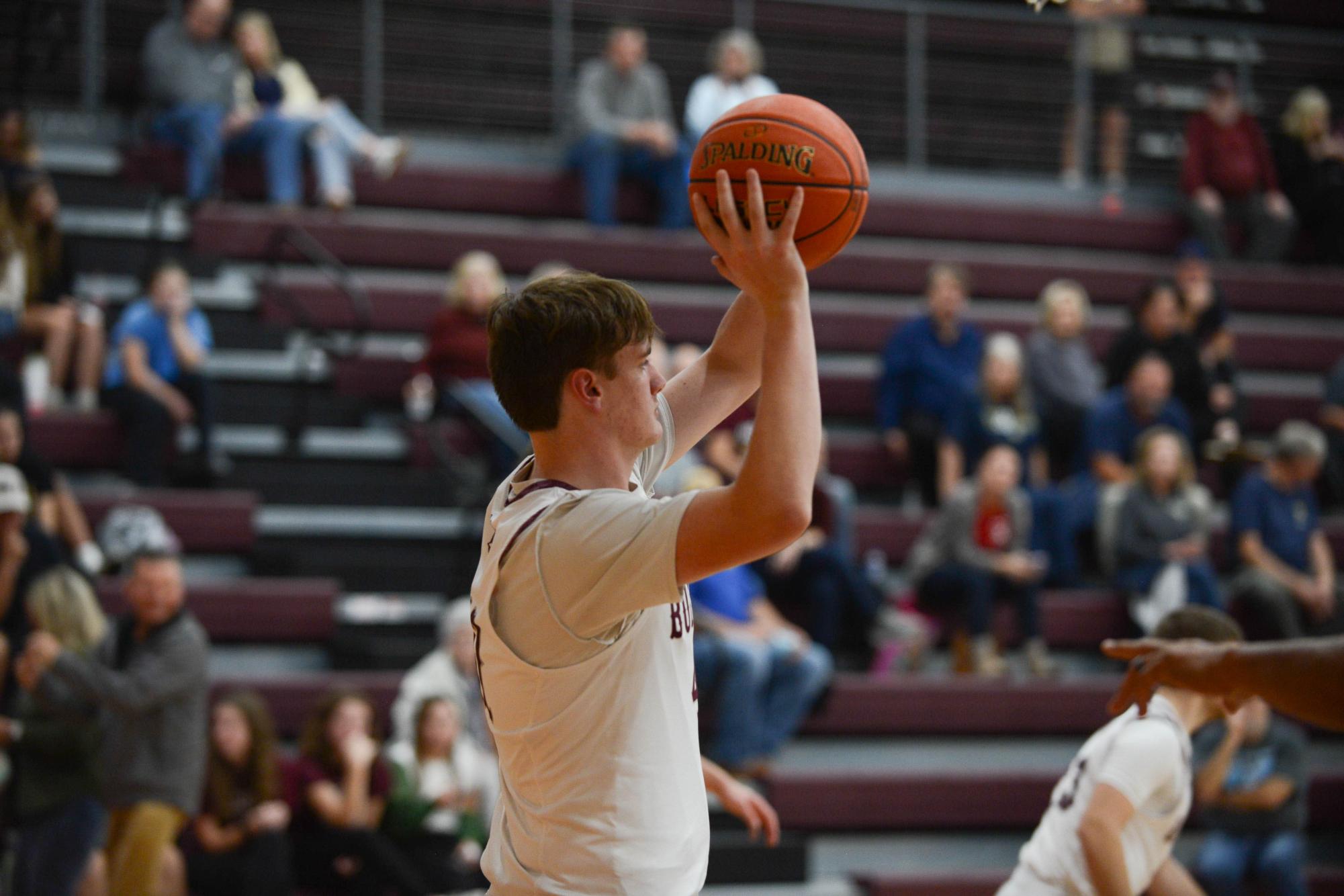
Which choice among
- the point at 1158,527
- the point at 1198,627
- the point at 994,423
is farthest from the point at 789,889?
the point at 1198,627

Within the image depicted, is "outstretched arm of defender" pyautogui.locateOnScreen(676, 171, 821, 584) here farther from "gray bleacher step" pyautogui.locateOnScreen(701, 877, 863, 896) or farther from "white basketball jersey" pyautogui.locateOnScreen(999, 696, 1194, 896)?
"gray bleacher step" pyautogui.locateOnScreen(701, 877, 863, 896)

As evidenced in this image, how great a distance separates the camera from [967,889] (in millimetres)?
7789

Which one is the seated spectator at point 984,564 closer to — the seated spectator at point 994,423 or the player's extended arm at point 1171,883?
the seated spectator at point 994,423

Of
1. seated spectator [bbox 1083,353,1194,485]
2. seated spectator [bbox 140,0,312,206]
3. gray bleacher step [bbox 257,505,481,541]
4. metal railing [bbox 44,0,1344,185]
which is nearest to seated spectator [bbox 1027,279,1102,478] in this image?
seated spectator [bbox 1083,353,1194,485]

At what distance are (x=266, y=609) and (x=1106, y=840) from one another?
5.28 meters

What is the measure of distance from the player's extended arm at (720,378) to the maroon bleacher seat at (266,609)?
219 inches

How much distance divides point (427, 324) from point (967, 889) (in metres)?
4.87

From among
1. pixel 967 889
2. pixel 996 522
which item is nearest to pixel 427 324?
pixel 996 522

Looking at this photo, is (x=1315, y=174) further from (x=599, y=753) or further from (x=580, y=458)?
(x=599, y=753)

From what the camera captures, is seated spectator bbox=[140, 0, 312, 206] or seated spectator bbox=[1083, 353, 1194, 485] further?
seated spectator bbox=[140, 0, 312, 206]

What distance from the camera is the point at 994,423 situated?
31.6 ft

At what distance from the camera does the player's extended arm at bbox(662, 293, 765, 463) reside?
3.24 m

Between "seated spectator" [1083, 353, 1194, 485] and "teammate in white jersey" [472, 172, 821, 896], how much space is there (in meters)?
7.44

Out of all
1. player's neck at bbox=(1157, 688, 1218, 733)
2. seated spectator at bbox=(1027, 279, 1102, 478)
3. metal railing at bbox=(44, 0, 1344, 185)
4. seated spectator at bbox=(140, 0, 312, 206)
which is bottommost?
player's neck at bbox=(1157, 688, 1218, 733)
